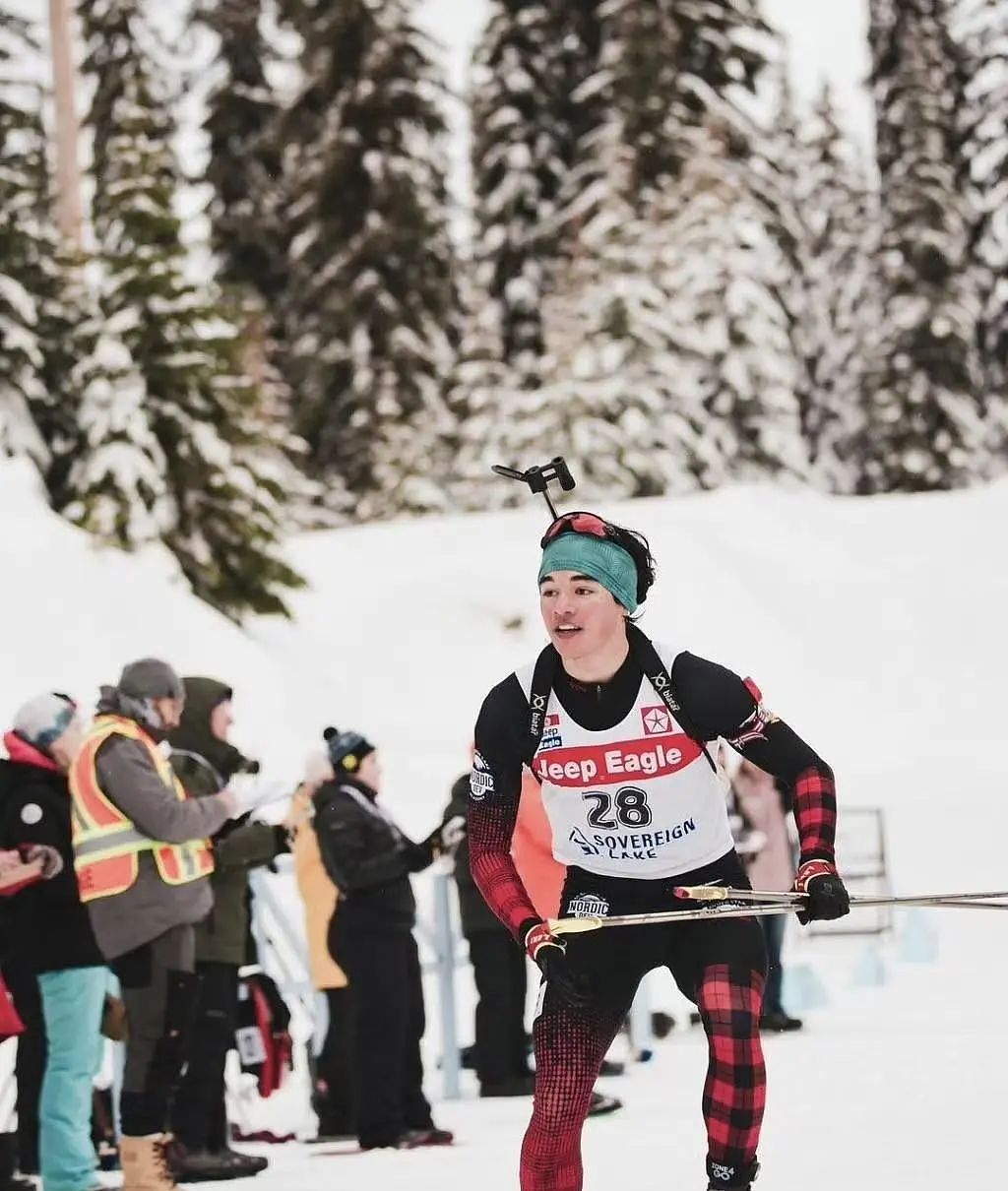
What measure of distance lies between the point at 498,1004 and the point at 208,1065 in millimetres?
1971

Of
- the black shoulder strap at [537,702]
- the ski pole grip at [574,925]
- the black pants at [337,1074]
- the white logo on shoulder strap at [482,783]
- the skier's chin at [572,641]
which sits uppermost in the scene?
the skier's chin at [572,641]

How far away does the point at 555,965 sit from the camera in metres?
4.43

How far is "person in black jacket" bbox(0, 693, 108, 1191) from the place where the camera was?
6.88 m

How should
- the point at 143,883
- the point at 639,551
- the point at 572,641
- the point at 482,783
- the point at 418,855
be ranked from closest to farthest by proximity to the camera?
the point at 572,641 < the point at 482,783 < the point at 639,551 < the point at 143,883 < the point at 418,855

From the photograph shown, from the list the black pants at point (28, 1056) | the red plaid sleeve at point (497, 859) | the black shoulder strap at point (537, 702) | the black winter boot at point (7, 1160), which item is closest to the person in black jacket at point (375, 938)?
the black pants at point (28, 1056)

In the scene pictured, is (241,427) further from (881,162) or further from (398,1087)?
(881,162)

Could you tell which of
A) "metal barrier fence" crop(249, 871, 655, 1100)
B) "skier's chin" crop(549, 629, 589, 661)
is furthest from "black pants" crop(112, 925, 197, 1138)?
"skier's chin" crop(549, 629, 589, 661)

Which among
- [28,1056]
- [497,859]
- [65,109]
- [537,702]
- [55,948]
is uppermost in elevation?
[65,109]

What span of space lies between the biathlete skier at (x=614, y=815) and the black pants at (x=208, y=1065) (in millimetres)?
Result: 3272

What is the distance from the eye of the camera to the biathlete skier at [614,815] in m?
4.41

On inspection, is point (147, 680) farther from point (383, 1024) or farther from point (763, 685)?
point (763, 685)

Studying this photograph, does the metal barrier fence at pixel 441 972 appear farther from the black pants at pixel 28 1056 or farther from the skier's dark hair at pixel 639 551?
the skier's dark hair at pixel 639 551

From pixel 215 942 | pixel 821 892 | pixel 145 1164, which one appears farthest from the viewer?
pixel 215 942

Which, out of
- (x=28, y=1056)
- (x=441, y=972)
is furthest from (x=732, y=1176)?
(x=441, y=972)
